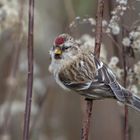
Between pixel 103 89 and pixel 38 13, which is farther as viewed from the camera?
pixel 38 13

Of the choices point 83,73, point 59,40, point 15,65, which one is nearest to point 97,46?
point 59,40

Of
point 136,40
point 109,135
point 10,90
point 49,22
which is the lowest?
point 109,135

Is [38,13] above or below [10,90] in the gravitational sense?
above

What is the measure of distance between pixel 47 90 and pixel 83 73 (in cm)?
89

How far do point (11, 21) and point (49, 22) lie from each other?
1.26 metres

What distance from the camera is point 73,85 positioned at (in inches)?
120

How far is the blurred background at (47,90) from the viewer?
385 centimetres

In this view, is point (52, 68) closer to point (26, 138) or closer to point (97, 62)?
point (97, 62)

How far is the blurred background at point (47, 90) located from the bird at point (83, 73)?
0.39 meters

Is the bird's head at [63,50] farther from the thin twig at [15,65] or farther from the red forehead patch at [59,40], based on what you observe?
the thin twig at [15,65]

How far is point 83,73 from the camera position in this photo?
3098 mm

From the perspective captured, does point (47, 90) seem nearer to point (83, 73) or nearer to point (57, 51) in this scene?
point (83, 73)

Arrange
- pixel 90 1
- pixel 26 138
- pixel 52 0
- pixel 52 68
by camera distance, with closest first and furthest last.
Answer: pixel 26 138 → pixel 52 68 → pixel 90 1 → pixel 52 0

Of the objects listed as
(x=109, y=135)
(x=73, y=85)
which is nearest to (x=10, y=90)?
(x=73, y=85)
